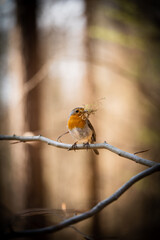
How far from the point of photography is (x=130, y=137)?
415 centimetres

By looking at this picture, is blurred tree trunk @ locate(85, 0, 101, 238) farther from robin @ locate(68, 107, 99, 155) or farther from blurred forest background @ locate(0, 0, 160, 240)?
robin @ locate(68, 107, 99, 155)

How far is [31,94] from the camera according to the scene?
3369mm

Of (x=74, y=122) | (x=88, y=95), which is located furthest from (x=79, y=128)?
(x=88, y=95)

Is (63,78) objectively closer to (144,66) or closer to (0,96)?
(0,96)

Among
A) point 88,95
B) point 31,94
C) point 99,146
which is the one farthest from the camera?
point 88,95

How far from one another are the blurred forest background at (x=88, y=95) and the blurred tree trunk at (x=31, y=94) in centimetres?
2

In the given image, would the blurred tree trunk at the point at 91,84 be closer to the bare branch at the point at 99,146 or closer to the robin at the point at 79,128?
the robin at the point at 79,128

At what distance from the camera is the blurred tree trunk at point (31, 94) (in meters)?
3.31

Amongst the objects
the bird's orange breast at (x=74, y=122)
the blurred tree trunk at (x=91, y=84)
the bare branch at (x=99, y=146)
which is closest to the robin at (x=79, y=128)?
the bird's orange breast at (x=74, y=122)

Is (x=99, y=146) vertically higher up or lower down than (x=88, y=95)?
lower down

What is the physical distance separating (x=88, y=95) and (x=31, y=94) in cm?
122

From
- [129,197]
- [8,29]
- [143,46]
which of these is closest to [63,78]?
[8,29]

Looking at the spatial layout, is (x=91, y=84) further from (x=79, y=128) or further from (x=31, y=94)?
(x=79, y=128)

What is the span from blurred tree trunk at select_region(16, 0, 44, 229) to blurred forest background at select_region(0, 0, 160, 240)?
0.7 inches
